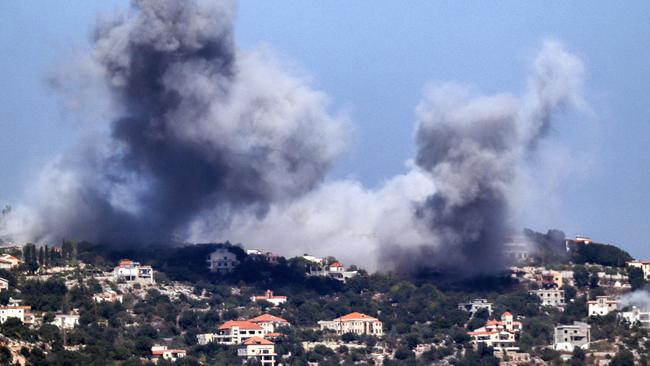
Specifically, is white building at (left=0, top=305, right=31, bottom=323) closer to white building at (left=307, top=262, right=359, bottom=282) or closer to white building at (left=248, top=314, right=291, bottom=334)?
white building at (left=248, top=314, right=291, bottom=334)

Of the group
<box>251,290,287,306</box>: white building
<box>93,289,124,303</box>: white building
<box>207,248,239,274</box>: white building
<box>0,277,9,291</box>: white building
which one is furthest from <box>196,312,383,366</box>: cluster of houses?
<box>0,277,9,291</box>: white building

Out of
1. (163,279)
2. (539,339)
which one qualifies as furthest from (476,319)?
(163,279)

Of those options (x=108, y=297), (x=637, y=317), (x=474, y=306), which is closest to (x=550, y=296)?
(x=474, y=306)

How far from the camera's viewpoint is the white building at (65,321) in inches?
3683

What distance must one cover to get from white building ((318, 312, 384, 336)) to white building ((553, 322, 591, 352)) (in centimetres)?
630

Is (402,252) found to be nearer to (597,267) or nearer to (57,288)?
(597,267)

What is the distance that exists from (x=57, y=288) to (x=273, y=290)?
33.3 feet

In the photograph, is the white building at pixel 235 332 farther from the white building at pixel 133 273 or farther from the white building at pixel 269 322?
the white building at pixel 133 273

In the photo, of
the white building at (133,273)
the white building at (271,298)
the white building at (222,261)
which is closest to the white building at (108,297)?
the white building at (133,273)

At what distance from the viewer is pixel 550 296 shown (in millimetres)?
104188

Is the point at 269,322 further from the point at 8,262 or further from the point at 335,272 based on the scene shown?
the point at 8,262

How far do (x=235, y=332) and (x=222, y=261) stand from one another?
9.06 m

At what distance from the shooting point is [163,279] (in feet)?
336

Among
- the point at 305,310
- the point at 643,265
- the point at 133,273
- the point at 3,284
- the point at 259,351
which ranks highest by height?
the point at 643,265
